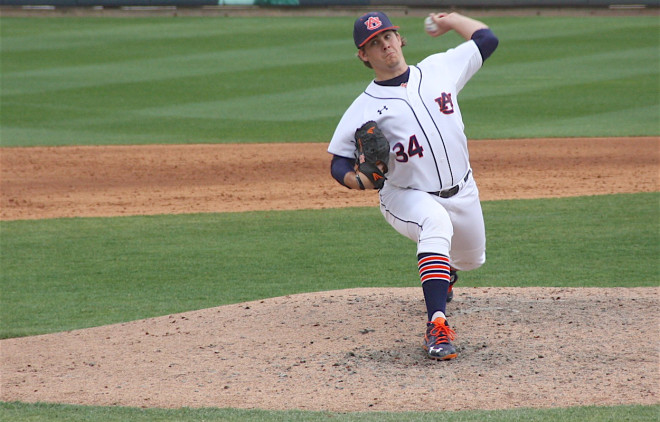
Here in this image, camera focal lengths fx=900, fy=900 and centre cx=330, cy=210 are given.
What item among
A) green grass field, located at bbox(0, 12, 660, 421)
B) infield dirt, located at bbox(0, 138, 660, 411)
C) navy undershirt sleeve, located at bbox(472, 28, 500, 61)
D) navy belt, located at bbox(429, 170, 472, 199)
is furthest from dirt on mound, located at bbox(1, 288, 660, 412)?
navy undershirt sleeve, located at bbox(472, 28, 500, 61)

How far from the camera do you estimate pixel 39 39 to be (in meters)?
24.4

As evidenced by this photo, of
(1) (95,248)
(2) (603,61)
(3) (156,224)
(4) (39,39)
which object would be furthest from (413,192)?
(4) (39,39)

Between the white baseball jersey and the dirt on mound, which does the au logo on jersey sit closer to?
the white baseball jersey

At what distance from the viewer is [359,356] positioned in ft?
14.8

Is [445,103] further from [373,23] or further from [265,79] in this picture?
[265,79]

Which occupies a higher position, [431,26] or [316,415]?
[431,26]

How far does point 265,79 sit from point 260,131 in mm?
4639

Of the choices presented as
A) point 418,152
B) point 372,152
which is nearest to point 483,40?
point 418,152

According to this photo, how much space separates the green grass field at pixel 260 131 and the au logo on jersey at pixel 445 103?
1.67 m

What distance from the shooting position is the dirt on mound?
158 inches

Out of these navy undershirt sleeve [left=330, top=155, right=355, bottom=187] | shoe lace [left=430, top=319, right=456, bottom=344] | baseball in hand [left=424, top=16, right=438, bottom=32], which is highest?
baseball in hand [left=424, top=16, right=438, bottom=32]

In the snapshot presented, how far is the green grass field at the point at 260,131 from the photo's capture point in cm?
652

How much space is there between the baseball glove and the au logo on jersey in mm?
408

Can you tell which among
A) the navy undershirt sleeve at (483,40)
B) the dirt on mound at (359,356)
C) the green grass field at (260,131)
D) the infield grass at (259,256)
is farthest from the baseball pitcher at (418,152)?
the infield grass at (259,256)
